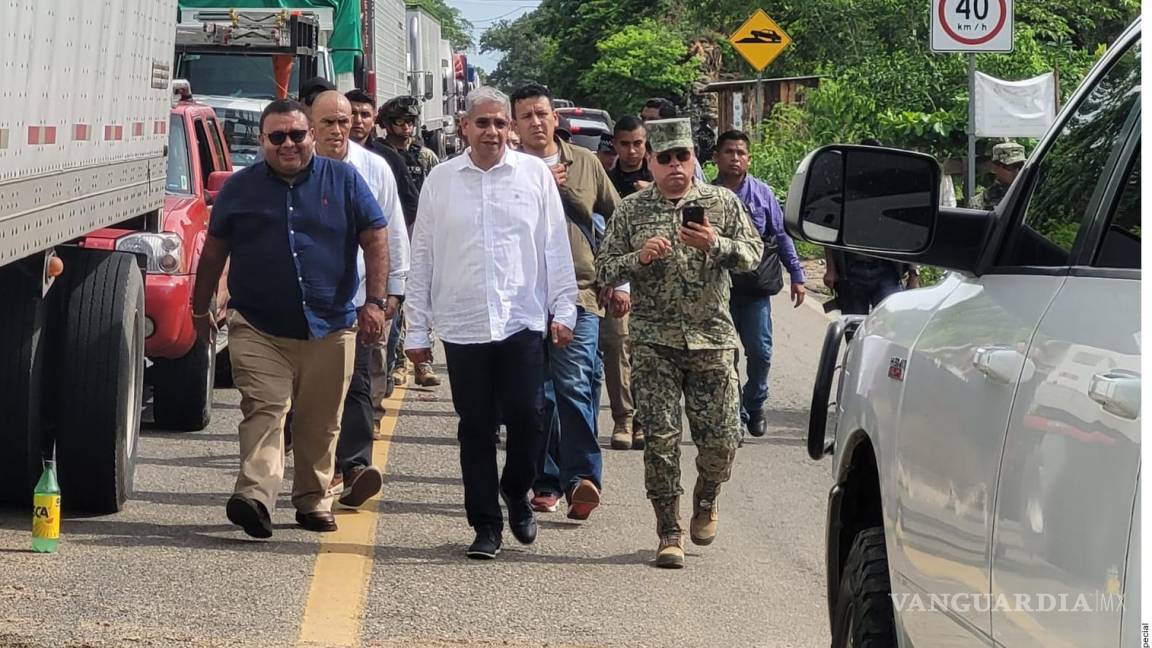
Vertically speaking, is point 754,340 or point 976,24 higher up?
point 976,24

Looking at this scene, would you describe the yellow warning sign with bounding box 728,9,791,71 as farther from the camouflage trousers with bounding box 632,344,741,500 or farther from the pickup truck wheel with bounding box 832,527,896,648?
the pickup truck wheel with bounding box 832,527,896,648

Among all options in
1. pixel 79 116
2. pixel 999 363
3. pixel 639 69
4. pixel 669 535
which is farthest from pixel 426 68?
pixel 999 363

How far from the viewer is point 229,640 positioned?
5.93m

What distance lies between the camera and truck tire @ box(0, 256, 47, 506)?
7332mm

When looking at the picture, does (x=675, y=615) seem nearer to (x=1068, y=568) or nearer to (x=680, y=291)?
(x=680, y=291)

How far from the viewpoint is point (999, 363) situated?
3.20 meters

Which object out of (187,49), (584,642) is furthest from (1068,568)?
(187,49)

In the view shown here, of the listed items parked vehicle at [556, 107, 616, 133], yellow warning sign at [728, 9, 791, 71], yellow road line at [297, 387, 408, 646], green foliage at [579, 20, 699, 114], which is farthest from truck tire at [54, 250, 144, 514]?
green foliage at [579, 20, 699, 114]

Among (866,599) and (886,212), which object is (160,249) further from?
(886,212)

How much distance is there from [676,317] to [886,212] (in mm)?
3662

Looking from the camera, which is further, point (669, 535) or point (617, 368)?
point (617, 368)

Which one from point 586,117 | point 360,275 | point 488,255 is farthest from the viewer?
point 586,117

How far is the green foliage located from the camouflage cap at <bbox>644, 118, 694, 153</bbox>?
46862 mm

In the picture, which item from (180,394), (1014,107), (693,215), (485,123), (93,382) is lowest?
(180,394)
